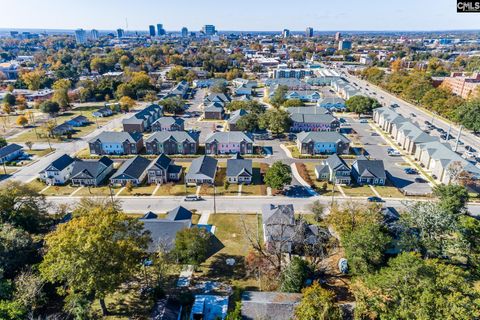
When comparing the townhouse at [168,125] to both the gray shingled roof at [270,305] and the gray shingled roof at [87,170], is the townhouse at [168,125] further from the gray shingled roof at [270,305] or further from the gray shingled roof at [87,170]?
the gray shingled roof at [270,305]

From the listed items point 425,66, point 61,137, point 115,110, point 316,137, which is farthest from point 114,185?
point 425,66

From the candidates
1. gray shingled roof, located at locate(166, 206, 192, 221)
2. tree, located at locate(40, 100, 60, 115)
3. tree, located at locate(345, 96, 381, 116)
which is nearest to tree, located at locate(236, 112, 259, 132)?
tree, located at locate(345, 96, 381, 116)

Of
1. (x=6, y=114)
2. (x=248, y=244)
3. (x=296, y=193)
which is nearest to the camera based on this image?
(x=248, y=244)

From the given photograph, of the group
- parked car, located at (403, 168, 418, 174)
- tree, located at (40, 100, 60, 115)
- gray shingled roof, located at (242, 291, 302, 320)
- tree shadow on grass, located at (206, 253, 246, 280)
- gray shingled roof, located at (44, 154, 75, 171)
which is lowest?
tree shadow on grass, located at (206, 253, 246, 280)

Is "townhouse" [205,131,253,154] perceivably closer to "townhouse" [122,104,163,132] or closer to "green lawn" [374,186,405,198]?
"townhouse" [122,104,163,132]

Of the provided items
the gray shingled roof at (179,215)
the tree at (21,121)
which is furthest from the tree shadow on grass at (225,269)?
the tree at (21,121)

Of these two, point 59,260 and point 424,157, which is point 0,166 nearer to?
point 59,260
